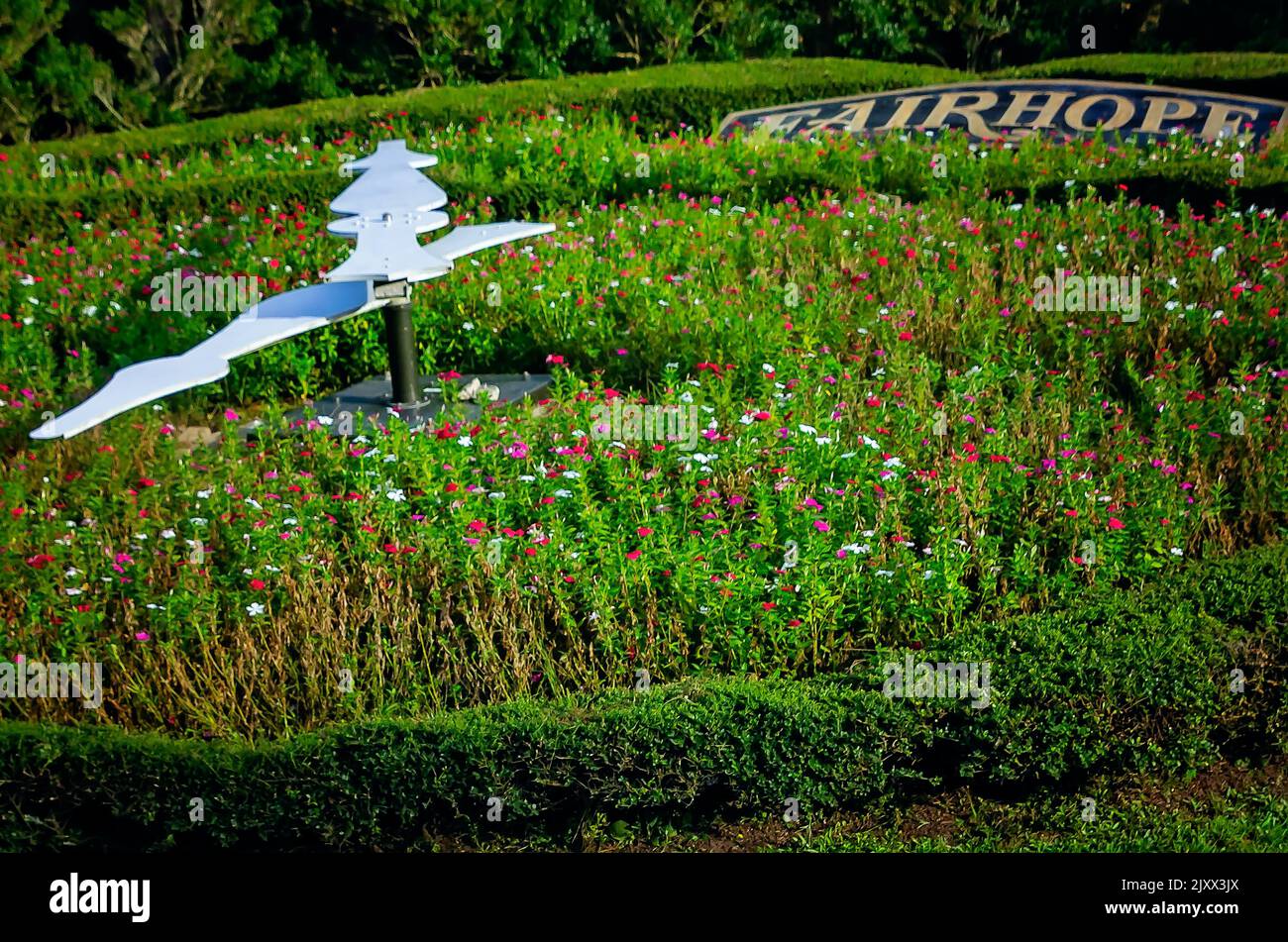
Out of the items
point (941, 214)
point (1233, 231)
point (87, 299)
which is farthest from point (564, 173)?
point (1233, 231)

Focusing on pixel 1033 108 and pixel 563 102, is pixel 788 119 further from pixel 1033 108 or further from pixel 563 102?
pixel 563 102

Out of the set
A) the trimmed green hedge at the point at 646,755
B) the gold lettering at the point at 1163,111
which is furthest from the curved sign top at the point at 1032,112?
the trimmed green hedge at the point at 646,755

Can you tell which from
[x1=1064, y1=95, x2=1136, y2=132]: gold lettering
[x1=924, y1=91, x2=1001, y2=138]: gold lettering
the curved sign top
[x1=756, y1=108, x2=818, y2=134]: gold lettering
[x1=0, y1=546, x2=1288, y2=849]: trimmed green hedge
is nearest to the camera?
[x1=0, y1=546, x2=1288, y2=849]: trimmed green hedge

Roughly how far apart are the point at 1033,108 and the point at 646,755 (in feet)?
31.7

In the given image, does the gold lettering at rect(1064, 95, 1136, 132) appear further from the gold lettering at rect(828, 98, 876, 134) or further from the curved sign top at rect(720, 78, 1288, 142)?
the gold lettering at rect(828, 98, 876, 134)

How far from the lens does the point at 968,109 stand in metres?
12.4

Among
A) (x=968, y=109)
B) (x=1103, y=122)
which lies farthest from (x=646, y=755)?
(x=968, y=109)

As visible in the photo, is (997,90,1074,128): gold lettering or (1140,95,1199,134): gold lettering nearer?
(1140,95,1199,134): gold lettering

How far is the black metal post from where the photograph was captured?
262 inches

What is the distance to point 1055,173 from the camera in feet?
30.9

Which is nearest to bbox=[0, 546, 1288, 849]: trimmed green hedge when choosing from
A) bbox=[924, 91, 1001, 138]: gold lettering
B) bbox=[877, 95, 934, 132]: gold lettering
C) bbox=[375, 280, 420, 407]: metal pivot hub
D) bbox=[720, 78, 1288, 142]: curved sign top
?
bbox=[375, 280, 420, 407]: metal pivot hub

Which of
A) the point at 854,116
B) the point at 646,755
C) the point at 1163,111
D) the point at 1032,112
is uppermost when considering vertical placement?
the point at 854,116

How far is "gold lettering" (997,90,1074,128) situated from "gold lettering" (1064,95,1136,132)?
0.13 m

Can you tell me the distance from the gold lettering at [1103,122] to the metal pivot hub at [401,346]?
277 inches
